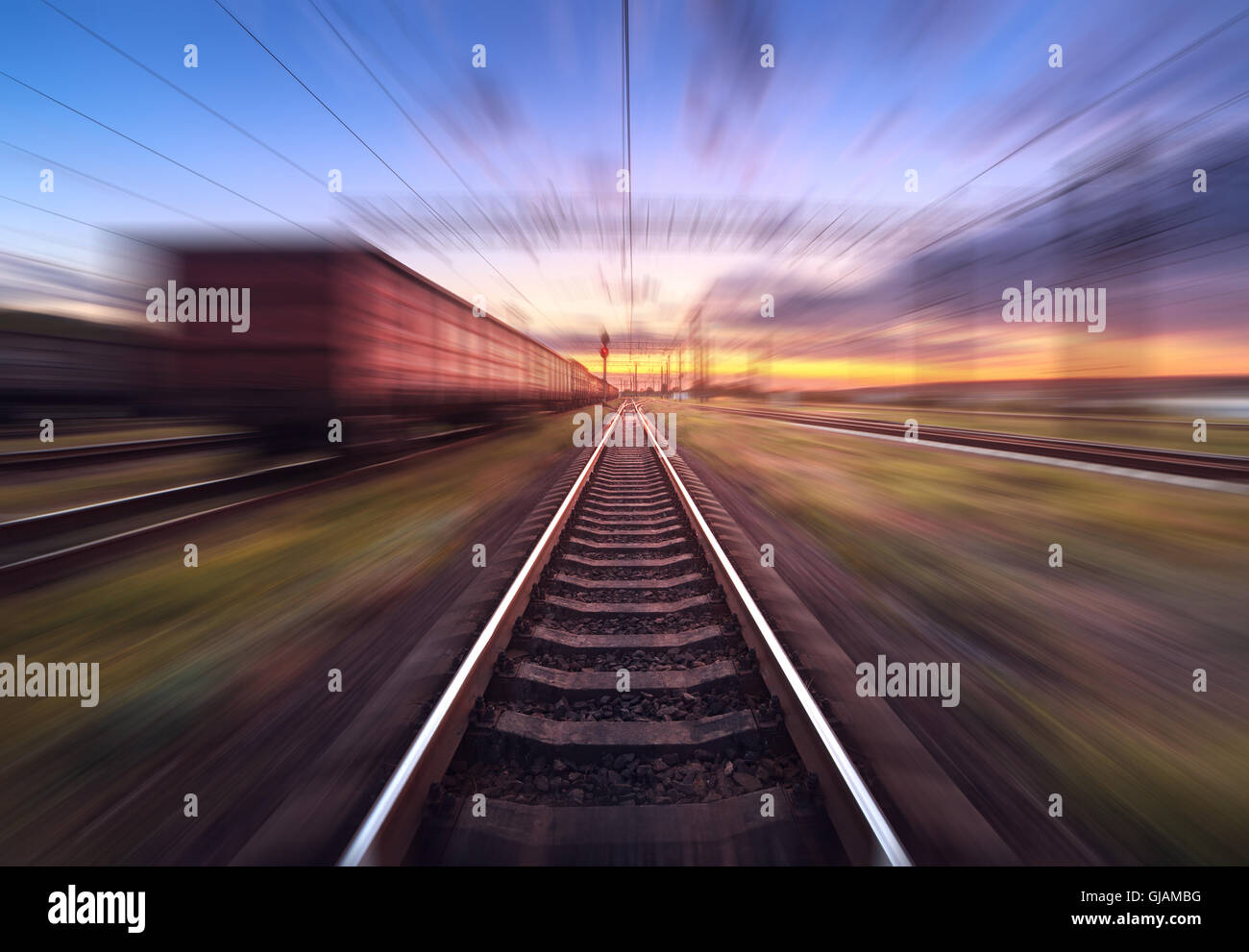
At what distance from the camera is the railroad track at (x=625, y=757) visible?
173cm

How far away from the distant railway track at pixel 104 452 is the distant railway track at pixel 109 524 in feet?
7.04

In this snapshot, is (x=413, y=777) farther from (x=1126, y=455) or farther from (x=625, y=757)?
(x=1126, y=455)

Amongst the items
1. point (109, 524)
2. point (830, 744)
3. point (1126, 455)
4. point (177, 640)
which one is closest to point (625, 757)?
point (830, 744)

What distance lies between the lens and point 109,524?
5594 millimetres

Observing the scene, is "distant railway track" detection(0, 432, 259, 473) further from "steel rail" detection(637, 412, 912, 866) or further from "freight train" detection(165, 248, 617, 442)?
"steel rail" detection(637, 412, 912, 866)

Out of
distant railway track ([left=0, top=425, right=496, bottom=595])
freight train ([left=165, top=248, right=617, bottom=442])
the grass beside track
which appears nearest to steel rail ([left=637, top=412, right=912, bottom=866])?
the grass beside track

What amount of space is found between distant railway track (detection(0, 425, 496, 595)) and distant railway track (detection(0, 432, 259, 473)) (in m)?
2.15

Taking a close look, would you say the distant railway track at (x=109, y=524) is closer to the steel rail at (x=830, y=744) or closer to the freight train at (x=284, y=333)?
the freight train at (x=284, y=333)

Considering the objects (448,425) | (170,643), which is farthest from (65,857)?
(448,425)

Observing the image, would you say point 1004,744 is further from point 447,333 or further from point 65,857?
point 447,333

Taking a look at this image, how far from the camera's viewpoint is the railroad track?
1729mm

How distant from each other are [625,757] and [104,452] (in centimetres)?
1475
